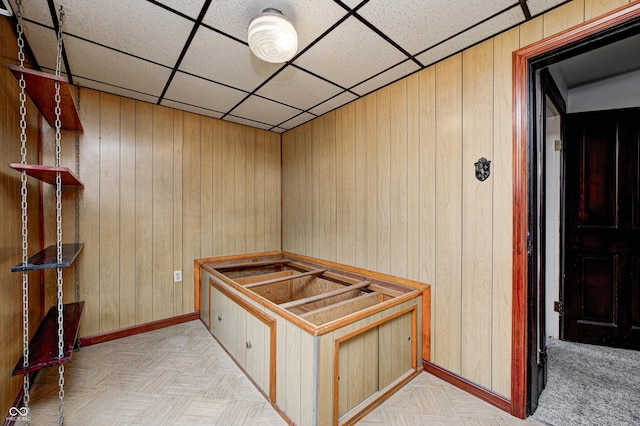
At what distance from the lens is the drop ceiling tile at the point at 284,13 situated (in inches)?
61.9

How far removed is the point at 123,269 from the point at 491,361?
3.36 meters

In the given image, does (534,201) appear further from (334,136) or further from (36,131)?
(36,131)

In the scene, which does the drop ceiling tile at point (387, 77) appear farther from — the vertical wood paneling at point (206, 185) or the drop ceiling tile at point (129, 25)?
the vertical wood paneling at point (206, 185)

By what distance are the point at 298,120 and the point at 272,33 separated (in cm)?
200

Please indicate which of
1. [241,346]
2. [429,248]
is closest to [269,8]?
[429,248]

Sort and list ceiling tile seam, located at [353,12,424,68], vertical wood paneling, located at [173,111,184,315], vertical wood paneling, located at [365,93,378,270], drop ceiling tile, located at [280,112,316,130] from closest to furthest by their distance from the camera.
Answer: ceiling tile seam, located at [353,12,424,68]
vertical wood paneling, located at [365,93,378,270]
vertical wood paneling, located at [173,111,184,315]
drop ceiling tile, located at [280,112,316,130]

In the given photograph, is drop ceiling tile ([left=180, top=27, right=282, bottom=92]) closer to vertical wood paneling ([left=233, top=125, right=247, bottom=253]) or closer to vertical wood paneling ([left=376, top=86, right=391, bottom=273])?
vertical wood paneling ([left=376, top=86, right=391, bottom=273])

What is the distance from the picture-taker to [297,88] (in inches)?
104

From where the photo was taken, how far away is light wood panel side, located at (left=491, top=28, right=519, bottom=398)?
1808 mm

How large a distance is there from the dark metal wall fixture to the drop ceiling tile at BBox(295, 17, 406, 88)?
0.96 metres

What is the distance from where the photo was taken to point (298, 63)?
86.6 inches

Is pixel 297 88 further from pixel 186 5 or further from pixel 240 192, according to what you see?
pixel 240 192

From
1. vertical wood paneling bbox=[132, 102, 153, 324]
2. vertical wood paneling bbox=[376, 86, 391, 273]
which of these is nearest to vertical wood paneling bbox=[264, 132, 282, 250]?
vertical wood paneling bbox=[132, 102, 153, 324]

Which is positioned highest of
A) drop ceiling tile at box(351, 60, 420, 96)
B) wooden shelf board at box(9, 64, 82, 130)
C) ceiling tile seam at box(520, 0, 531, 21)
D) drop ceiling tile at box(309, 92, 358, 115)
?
ceiling tile seam at box(520, 0, 531, 21)
